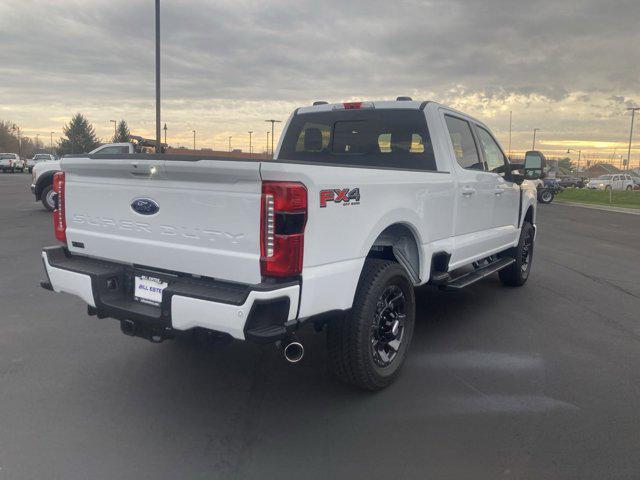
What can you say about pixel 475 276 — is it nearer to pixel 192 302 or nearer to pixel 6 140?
pixel 192 302

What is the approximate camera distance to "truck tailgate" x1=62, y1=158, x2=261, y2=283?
294 cm

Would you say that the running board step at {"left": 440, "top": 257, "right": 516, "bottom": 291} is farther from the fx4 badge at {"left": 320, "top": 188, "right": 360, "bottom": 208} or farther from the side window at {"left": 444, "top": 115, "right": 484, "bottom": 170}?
the fx4 badge at {"left": 320, "top": 188, "right": 360, "bottom": 208}

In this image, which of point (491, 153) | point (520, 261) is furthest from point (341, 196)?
point (520, 261)

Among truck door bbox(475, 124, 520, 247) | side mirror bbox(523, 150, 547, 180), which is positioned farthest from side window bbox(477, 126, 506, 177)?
side mirror bbox(523, 150, 547, 180)

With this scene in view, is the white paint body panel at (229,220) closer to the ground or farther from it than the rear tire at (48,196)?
farther from it

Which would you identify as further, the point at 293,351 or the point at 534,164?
the point at 534,164

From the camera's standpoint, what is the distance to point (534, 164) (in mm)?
6465

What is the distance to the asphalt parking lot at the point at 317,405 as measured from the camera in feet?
9.48

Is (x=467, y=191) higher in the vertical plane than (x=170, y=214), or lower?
higher

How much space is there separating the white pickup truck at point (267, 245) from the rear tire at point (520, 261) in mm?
2403

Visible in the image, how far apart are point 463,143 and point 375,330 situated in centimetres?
252

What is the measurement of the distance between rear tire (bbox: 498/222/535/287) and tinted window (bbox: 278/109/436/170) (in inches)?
107

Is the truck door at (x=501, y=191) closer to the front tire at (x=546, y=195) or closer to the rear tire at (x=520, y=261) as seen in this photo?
the rear tire at (x=520, y=261)

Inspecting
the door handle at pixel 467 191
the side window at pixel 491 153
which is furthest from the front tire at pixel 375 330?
the side window at pixel 491 153
